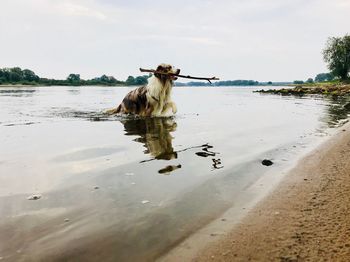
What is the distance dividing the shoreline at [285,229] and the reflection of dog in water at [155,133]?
10.7 ft

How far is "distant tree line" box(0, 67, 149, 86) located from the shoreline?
11844cm

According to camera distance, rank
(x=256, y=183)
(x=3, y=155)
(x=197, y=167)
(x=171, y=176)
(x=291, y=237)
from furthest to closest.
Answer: (x=3, y=155)
(x=197, y=167)
(x=171, y=176)
(x=256, y=183)
(x=291, y=237)

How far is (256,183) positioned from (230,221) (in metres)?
1.68

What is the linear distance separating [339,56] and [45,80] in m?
114

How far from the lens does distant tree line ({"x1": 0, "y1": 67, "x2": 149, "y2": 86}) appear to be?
129 m

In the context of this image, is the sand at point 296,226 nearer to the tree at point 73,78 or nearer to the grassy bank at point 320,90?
the grassy bank at point 320,90

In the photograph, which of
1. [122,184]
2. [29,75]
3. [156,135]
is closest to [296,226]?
[122,184]

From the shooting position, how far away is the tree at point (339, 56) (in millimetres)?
85625

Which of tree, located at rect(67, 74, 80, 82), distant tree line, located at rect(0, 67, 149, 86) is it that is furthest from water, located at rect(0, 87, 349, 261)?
tree, located at rect(67, 74, 80, 82)

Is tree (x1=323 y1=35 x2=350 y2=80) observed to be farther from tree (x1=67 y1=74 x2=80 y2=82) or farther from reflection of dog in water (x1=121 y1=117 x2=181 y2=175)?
tree (x1=67 y1=74 x2=80 y2=82)

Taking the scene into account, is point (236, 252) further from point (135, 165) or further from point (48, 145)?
point (48, 145)

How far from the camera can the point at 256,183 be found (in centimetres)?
564

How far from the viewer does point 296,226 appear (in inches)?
149

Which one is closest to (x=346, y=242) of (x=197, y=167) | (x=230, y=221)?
(x=230, y=221)
